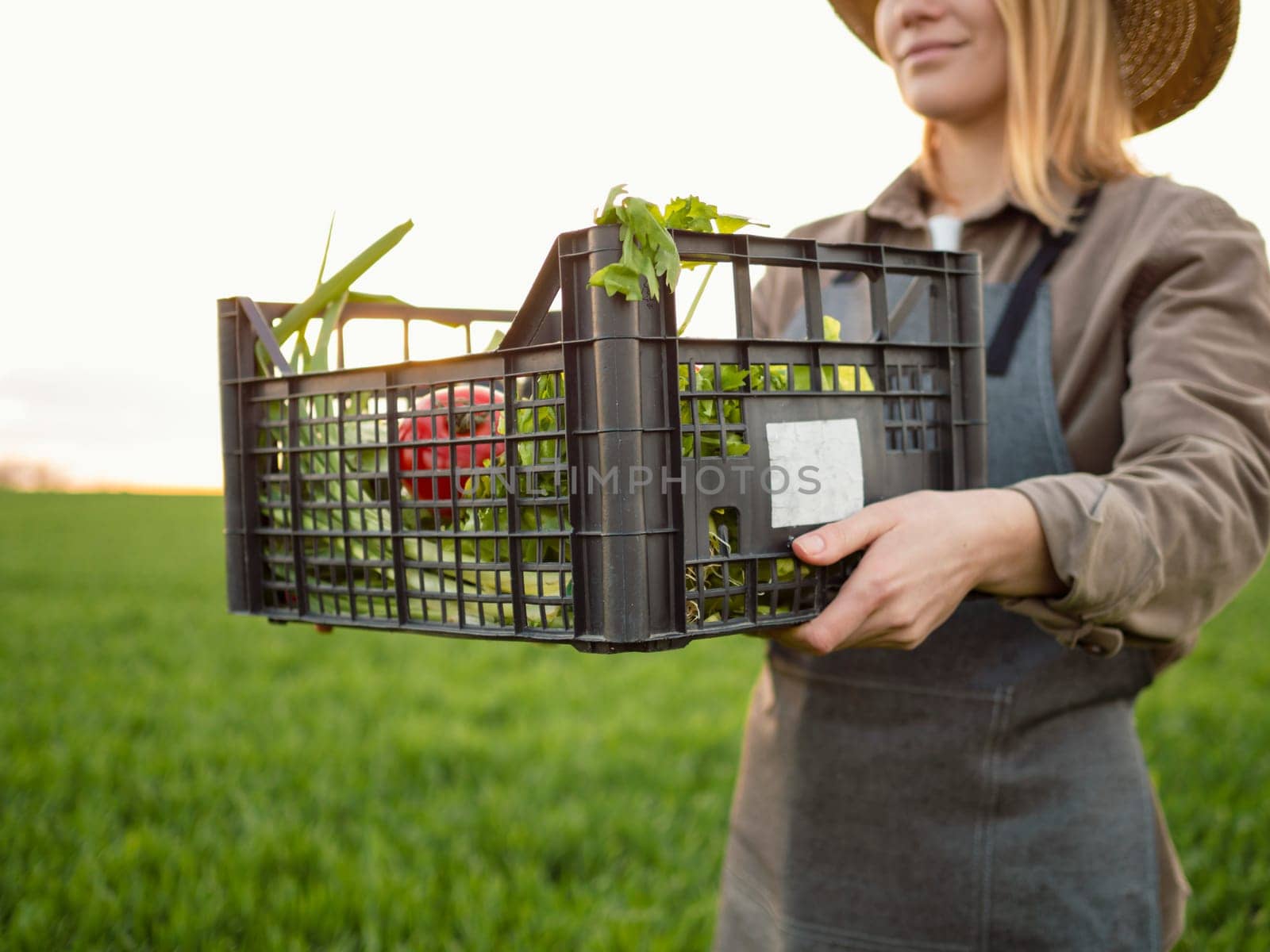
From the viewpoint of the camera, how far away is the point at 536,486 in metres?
1.30

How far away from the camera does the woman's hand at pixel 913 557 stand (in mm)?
1317

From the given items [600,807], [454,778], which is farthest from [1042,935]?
[454,778]

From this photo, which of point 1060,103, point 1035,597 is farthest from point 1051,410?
point 1060,103

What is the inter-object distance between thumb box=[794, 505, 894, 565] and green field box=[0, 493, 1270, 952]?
2186mm

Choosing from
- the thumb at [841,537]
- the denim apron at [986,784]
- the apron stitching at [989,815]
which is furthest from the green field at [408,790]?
the thumb at [841,537]

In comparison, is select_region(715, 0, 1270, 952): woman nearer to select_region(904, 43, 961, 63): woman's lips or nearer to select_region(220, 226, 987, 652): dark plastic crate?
select_region(904, 43, 961, 63): woman's lips

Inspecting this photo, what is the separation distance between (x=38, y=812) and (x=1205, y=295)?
4095mm

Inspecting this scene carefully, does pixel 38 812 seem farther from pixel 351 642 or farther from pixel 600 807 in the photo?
pixel 351 642

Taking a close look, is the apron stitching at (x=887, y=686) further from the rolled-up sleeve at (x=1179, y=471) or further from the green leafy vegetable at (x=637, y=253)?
the green leafy vegetable at (x=637, y=253)

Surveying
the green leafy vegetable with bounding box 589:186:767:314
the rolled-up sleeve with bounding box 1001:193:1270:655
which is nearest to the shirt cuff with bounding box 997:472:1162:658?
the rolled-up sleeve with bounding box 1001:193:1270:655

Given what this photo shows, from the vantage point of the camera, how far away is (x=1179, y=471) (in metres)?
1.49

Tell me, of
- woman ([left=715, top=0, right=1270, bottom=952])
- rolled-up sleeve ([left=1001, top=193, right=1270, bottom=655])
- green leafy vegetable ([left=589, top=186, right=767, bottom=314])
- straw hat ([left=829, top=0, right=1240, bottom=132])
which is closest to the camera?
green leafy vegetable ([left=589, top=186, right=767, bottom=314])

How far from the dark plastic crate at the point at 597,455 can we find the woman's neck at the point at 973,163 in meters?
0.50

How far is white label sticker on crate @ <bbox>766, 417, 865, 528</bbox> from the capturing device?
135cm
